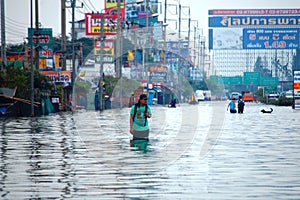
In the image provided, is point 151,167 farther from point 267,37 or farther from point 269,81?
point 269,81

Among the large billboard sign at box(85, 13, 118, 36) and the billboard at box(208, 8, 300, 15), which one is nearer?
the large billboard sign at box(85, 13, 118, 36)

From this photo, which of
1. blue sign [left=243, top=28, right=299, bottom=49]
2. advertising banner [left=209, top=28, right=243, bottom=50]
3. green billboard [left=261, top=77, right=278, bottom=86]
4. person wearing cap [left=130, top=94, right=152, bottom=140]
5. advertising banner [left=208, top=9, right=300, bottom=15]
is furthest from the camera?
green billboard [left=261, top=77, right=278, bottom=86]

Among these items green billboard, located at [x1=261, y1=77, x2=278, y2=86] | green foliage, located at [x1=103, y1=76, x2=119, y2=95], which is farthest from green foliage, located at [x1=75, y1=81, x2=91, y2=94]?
green billboard, located at [x1=261, y1=77, x2=278, y2=86]

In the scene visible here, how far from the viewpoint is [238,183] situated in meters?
14.3

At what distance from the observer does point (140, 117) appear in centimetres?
2577

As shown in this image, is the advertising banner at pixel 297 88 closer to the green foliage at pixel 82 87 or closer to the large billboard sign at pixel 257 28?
the green foliage at pixel 82 87

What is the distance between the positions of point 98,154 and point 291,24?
83808 millimetres

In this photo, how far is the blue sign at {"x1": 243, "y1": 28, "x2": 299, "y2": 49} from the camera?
331 ft

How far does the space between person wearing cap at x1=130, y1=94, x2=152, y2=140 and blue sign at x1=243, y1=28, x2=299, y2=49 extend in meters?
75.1

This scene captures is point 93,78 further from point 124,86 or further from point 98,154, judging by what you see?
point 98,154

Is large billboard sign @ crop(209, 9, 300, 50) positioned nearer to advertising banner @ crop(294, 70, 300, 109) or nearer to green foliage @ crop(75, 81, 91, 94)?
green foliage @ crop(75, 81, 91, 94)

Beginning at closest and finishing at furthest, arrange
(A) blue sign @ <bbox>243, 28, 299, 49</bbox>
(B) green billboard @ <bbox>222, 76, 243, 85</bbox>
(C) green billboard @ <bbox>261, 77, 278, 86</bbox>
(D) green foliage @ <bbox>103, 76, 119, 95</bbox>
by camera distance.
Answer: (D) green foliage @ <bbox>103, 76, 119, 95</bbox> < (A) blue sign @ <bbox>243, 28, 299, 49</bbox> < (C) green billboard @ <bbox>261, 77, 278, 86</bbox> < (B) green billboard @ <bbox>222, 76, 243, 85</bbox>

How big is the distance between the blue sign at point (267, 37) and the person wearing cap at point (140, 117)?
75.1 m

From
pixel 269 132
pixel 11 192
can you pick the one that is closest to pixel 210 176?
pixel 11 192
